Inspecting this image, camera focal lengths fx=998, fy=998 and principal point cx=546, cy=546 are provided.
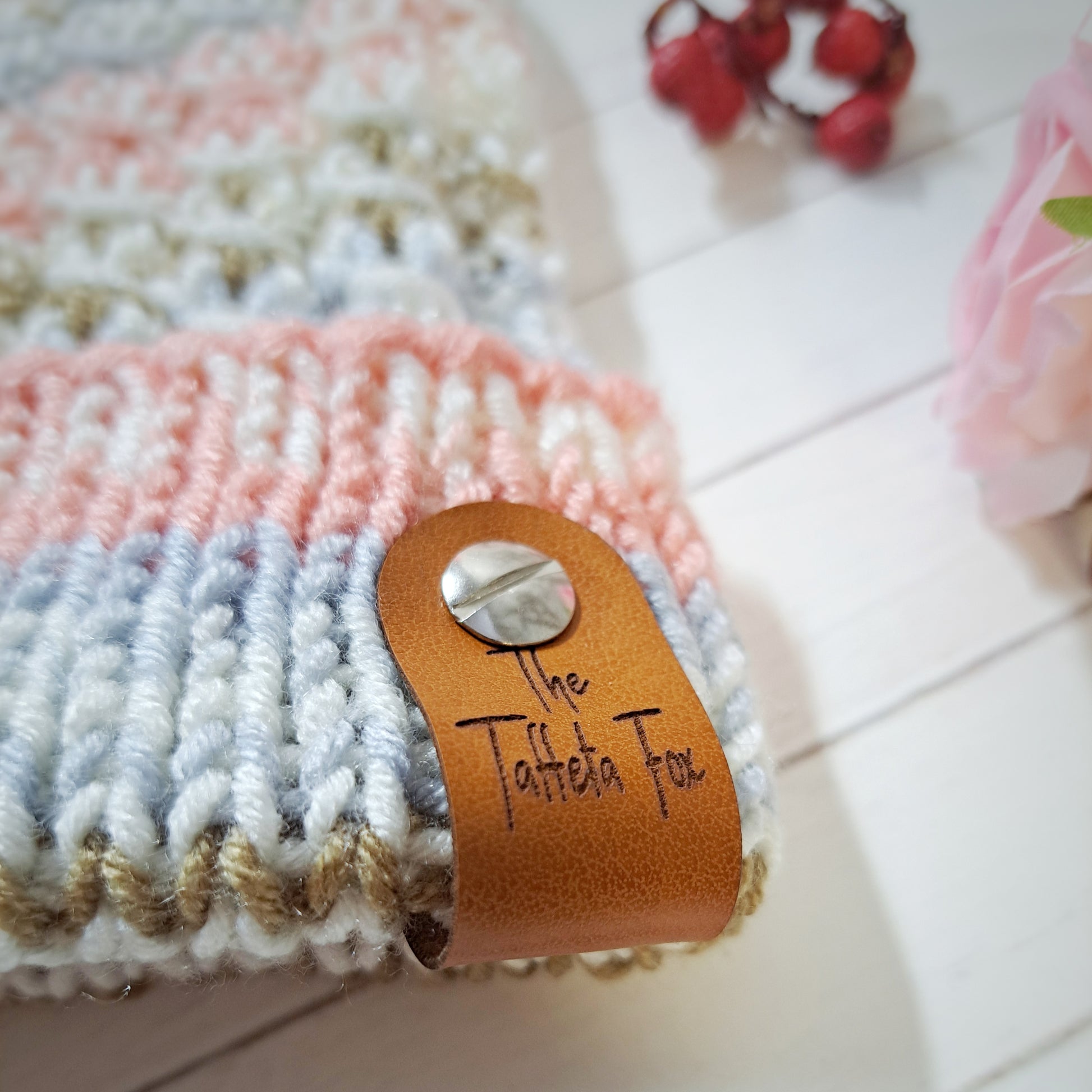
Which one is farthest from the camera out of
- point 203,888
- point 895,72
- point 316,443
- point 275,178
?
point 895,72

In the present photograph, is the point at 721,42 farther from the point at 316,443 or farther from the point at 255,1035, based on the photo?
the point at 255,1035

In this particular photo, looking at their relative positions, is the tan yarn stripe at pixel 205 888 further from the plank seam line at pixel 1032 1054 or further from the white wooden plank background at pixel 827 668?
the plank seam line at pixel 1032 1054

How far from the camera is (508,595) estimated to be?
1.29 ft

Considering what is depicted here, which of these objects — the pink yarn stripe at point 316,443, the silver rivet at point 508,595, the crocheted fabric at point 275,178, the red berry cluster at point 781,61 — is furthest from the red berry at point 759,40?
the silver rivet at point 508,595

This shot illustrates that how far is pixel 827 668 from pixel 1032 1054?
0.19m

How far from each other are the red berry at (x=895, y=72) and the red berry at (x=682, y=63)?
115 mm

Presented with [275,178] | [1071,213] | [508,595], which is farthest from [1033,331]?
[275,178]

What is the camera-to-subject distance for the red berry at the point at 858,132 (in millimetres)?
662

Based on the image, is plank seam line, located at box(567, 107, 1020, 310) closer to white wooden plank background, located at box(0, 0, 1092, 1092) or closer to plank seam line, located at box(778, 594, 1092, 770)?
white wooden plank background, located at box(0, 0, 1092, 1092)

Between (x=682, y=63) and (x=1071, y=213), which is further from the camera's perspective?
(x=682, y=63)

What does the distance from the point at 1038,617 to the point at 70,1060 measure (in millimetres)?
506

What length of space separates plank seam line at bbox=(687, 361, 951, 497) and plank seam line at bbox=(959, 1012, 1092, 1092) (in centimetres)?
31

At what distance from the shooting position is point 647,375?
0.62 m

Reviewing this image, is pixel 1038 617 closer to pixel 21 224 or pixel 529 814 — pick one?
pixel 529 814
